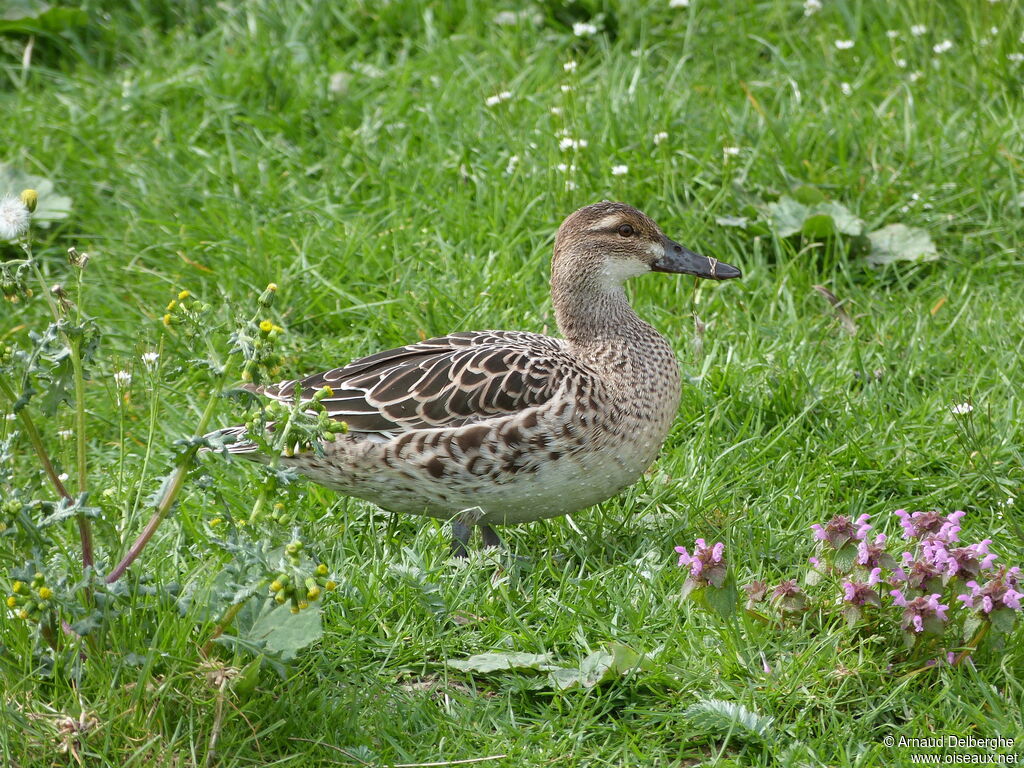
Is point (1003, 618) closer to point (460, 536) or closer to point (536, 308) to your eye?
point (460, 536)

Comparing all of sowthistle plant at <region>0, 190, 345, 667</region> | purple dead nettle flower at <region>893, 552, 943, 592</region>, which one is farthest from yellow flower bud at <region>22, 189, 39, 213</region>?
purple dead nettle flower at <region>893, 552, 943, 592</region>

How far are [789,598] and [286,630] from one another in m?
1.42

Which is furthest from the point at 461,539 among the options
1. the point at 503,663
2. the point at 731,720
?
the point at 731,720

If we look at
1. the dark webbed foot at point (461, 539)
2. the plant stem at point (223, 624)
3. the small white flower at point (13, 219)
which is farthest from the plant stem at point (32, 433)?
the dark webbed foot at point (461, 539)

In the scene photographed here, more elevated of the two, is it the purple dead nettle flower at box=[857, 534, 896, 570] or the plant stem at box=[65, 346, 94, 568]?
the plant stem at box=[65, 346, 94, 568]

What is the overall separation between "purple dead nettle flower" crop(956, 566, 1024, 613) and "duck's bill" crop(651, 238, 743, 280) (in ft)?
5.65

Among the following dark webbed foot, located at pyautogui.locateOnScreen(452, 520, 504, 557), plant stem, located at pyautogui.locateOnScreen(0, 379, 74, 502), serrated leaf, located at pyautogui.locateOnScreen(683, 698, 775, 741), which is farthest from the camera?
dark webbed foot, located at pyautogui.locateOnScreen(452, 520, 504, 557)

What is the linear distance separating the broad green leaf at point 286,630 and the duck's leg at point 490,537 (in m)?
1.19

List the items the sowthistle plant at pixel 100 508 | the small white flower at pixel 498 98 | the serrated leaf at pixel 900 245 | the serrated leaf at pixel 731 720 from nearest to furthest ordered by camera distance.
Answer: the sowthistle plant at pixel 100 508 < the serrated leaf at pixel 731 720 < the serrated leaf at pixel 900 245 < the small white flower at pixel 498 98

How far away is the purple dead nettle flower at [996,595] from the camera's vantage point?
3.47 meters

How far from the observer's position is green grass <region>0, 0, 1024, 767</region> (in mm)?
3486

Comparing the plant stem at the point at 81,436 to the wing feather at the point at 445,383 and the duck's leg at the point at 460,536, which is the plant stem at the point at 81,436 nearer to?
the wing feather at the point at 445,383

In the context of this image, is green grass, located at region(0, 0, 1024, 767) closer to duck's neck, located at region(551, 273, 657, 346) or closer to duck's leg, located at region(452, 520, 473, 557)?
duck's leg, located at region(452, 520, 473, 557)

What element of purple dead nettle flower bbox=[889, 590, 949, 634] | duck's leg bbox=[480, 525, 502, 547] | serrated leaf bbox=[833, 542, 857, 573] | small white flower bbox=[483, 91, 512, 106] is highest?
small white flower bbox=[483, 91, 512, 106]
